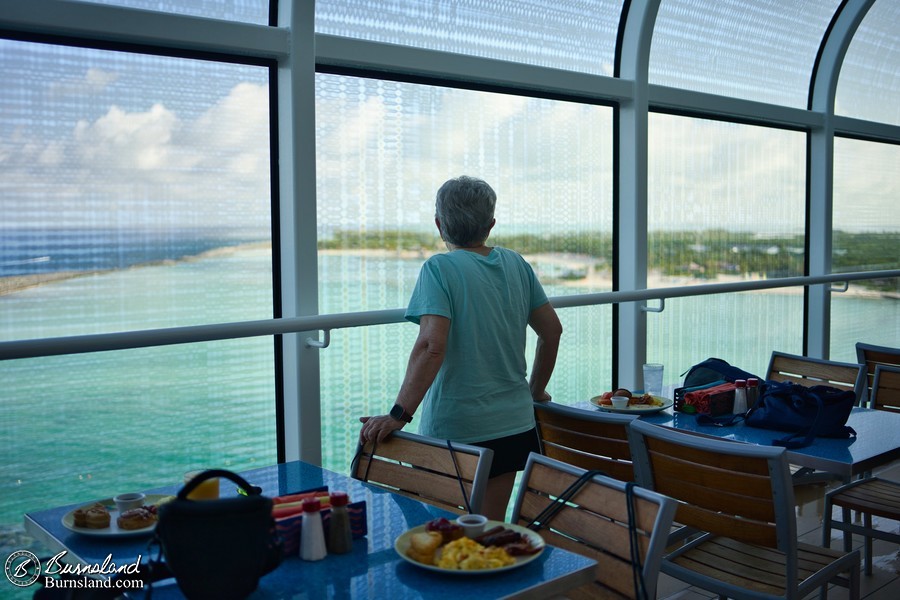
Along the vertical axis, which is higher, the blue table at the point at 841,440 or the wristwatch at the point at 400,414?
the wristwatch at the point at 400,414

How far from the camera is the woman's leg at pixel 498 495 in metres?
2.67

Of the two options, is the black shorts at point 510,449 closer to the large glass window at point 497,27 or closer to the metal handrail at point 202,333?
the metal handrail at point 202,333

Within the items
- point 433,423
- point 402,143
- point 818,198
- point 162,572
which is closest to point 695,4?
point 818,198

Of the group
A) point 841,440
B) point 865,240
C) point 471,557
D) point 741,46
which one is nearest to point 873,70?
point 865,240

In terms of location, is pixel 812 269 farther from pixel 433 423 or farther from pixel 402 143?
pixel 433 423

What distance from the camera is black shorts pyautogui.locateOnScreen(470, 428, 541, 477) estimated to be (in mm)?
2633

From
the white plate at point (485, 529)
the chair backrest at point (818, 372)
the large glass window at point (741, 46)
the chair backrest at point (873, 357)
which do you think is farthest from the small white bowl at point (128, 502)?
the large glass window at point (741, 46)

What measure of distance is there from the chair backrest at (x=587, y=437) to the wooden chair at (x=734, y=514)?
174mm

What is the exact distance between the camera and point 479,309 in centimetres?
262

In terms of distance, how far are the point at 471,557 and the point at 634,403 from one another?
1.77m

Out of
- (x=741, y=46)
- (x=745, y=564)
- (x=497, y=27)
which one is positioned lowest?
(x=745, y=564)

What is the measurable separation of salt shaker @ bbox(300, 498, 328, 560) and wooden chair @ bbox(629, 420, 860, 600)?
3.35 feet

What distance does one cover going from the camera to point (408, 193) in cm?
352

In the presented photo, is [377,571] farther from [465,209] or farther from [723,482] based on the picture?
[465,209]
